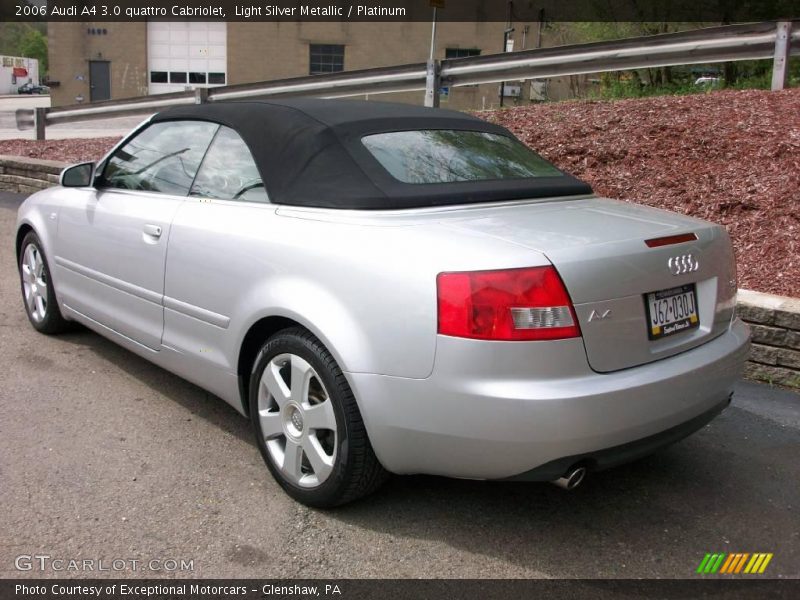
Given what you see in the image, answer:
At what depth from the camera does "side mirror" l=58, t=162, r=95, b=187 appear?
4.58m

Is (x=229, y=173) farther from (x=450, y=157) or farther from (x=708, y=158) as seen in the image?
(x=708, y=158)

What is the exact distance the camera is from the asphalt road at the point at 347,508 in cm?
282

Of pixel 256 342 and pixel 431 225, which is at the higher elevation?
pixel 431 225

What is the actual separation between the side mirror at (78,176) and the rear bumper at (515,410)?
2641 millimetres

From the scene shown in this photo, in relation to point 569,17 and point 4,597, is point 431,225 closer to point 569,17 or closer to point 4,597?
point 4,597

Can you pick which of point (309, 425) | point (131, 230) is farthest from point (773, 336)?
point (131, 230)

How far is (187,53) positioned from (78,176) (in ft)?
106

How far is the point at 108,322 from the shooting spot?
14.1ft

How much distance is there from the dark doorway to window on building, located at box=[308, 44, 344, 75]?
369 inches

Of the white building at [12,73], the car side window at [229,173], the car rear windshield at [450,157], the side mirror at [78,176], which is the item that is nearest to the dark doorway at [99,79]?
the side mirror at [78,176]

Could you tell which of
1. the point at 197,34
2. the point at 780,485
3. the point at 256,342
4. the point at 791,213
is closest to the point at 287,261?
the point at 256,342

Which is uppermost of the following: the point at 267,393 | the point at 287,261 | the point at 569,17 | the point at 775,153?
the point at 569,17

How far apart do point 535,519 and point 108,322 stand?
2.57 meters

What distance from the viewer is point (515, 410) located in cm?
257
